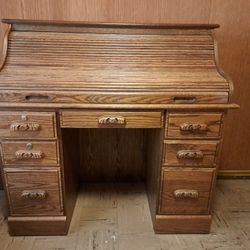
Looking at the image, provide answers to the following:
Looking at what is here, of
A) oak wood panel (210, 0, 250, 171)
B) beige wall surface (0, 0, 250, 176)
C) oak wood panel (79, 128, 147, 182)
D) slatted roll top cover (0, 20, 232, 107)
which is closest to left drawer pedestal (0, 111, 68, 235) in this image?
slatted roll top cover (0, 20, 232, 107)

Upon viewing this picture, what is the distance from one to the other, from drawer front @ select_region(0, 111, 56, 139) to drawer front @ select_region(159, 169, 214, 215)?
67cm

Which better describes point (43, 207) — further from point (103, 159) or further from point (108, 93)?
point (108, 93)

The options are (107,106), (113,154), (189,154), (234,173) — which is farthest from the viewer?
(234,173)

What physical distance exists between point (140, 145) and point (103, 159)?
0.31 metres

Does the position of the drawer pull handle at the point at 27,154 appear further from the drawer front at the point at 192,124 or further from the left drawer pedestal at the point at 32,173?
the drawer front at the point at 192,124

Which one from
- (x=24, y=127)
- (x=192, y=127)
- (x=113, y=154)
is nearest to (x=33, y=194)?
(x=24, y=127)

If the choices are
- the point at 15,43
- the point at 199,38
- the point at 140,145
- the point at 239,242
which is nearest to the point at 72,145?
the point at 140,145

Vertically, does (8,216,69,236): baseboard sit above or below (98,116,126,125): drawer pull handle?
below

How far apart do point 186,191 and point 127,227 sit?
466 mm

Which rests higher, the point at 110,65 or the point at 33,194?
the point at 110,65

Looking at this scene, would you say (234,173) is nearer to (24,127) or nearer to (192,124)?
(192,124)

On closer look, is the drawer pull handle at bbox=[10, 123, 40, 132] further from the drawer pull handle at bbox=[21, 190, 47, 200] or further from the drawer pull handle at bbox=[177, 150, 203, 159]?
the drawer pull handle at bbox=[177, 150, 203, 159]

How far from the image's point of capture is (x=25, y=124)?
1.27 meters

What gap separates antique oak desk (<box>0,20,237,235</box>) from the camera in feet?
4.09
